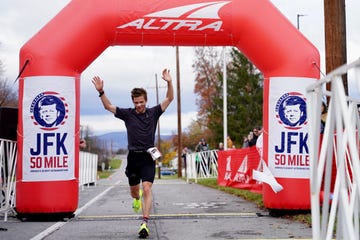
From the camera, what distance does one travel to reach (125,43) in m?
9.73

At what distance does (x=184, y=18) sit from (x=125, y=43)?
3.71ft

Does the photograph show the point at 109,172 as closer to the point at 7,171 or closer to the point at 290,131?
the point at 7,171

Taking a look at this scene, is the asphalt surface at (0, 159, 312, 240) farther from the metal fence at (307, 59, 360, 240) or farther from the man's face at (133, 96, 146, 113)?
the metal fence at (307, 59, 360, 240)

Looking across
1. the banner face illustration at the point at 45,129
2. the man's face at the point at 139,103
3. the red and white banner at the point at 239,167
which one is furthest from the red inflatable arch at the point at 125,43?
the red and white banner at the point at 239,167

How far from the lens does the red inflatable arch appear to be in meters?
8.86

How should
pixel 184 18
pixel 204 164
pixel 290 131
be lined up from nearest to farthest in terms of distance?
pixel 290 131, pixel 184 18, pixel 204 164

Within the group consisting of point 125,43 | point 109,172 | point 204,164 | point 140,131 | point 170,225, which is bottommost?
→ point 109,172

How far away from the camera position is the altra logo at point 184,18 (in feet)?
30.8

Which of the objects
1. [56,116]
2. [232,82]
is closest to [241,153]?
[56,116]

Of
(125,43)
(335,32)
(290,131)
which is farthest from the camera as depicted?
(335,32)

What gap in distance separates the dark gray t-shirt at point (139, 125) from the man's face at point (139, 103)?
7 cm

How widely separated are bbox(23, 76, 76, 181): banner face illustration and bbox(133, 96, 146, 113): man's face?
190cm

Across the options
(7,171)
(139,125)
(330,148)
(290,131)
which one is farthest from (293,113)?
(330,148)

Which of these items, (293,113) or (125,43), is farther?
(125,43)
